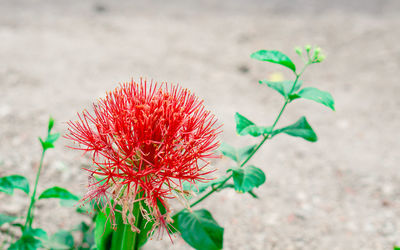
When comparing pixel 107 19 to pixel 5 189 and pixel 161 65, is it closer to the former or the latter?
pixel 161 65

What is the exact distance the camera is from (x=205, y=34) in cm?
341

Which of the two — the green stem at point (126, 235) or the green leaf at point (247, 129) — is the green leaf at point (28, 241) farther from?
the green leaf at point (247, 129)

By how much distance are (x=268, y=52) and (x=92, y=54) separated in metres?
2.19

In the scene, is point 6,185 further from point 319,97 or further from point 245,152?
point 319,97

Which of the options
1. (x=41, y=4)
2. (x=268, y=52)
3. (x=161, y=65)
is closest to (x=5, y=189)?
(x=268, y=52)

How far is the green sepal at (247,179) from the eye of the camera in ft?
2.67

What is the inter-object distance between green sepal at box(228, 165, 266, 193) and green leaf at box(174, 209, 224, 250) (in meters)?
0.13

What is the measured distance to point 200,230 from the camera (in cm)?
89

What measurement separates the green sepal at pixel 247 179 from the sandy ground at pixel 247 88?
72 cm

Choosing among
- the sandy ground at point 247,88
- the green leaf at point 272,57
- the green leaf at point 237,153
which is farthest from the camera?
the sandy ground at point 247,88

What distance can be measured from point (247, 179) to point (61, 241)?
588mm

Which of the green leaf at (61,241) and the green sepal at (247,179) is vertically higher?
the green sepal at (247,179)

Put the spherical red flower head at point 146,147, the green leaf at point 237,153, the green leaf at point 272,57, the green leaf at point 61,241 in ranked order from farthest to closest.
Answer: the green leaf at point 61,241, the green leaf at point 237,153, the green leaf at point 272,57, the spherical red flower head at point 146,147

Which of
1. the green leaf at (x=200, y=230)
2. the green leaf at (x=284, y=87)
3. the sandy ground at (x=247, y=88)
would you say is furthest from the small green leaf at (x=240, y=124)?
the sandy ground at (x=247, y=88)
